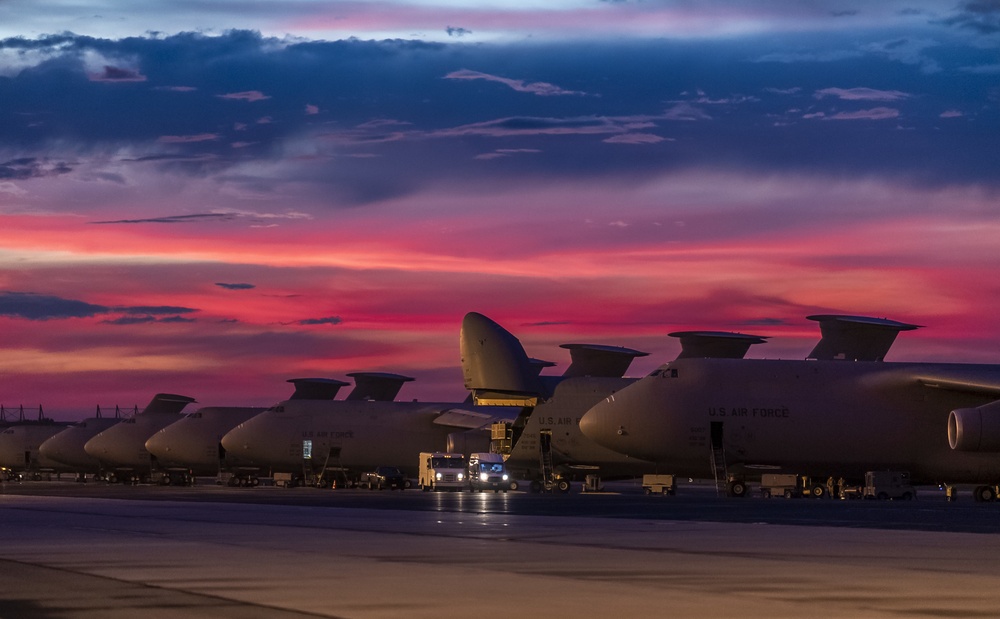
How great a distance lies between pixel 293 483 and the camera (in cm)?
11681

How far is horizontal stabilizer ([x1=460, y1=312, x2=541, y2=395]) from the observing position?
99.1 m

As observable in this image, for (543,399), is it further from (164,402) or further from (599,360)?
(164,402)

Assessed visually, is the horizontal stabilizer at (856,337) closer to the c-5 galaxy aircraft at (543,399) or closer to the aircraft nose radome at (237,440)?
the c-5 galaxy aircraft at (543,399)

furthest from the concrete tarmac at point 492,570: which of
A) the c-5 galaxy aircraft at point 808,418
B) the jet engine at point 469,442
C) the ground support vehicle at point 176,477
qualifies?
the ground support vehicle at point 176,477

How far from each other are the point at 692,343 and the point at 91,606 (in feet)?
273

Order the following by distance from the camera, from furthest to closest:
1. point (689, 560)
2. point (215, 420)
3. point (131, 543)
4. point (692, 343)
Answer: point (215, 420) < point (692, 343) < point (131, 543) < point (689, 560)

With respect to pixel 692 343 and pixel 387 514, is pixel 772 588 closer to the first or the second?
pixel 387 514

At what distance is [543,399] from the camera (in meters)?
96.2

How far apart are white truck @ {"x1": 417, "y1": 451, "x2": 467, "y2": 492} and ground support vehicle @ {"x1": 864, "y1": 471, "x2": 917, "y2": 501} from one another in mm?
27185

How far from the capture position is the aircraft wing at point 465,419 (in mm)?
110438

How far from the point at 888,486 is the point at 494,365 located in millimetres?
30681

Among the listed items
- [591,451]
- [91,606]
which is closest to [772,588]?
[91,606]

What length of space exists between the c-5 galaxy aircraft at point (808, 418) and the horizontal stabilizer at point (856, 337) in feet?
30.9

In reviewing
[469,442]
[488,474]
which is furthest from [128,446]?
[488,474]
